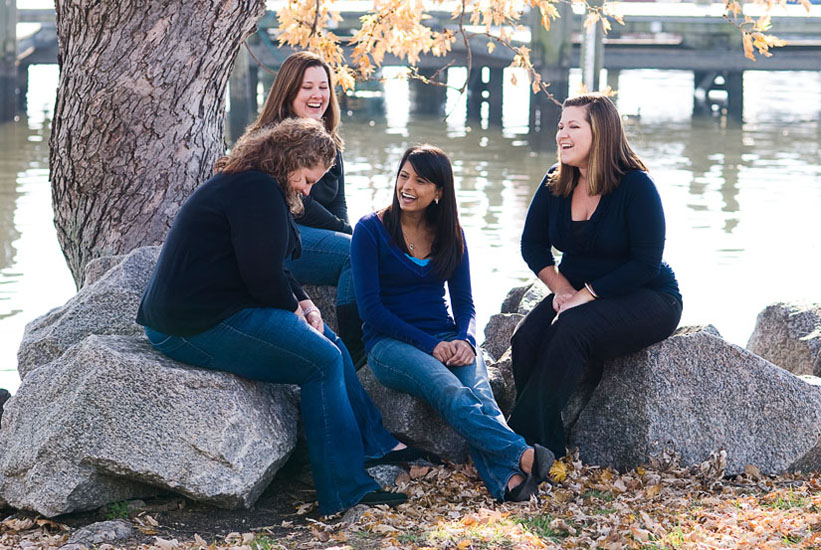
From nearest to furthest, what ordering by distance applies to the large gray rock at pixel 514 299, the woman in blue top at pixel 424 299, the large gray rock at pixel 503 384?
the woman in blue top at pixel 424 299 < the large gray rock at pixel 503 384 < the large gray rock at pixel 514 299

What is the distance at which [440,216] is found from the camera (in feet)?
17.4

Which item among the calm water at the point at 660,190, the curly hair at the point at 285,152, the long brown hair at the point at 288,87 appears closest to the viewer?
the curly hair at the point at 285,152

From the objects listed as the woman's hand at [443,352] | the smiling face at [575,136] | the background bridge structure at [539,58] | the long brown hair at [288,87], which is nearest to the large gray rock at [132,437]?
the woman's hand at [443,352]

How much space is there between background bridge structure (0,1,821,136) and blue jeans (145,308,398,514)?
15.8m

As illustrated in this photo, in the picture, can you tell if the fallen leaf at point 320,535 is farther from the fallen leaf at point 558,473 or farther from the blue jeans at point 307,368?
the fallen leaf at point 558,473

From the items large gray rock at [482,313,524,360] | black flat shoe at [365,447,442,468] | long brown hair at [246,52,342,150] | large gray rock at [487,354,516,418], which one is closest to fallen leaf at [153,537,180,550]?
black flat shoe at [365,447,442,468]

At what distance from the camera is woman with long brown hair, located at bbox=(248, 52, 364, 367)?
18.6 feet

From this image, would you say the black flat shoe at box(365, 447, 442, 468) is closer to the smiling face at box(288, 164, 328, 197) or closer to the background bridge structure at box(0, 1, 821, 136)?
the smiling face at box(288, 164, 328, 197)

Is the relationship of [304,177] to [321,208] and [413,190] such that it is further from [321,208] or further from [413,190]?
[321,208]

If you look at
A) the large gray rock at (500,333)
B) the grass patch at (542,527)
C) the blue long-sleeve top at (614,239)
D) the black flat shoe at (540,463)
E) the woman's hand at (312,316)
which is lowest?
the grass patch at (542,527)

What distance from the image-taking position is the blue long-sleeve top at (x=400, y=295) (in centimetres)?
516

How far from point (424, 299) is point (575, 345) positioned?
70 centimetres

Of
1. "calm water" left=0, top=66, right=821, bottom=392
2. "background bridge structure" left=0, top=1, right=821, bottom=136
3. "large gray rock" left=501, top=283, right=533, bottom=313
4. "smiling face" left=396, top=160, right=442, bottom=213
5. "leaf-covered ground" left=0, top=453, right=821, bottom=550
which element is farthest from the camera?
"background bridge structure" left=0, top=1, right=821, bottom=136

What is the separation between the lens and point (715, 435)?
526 cm
